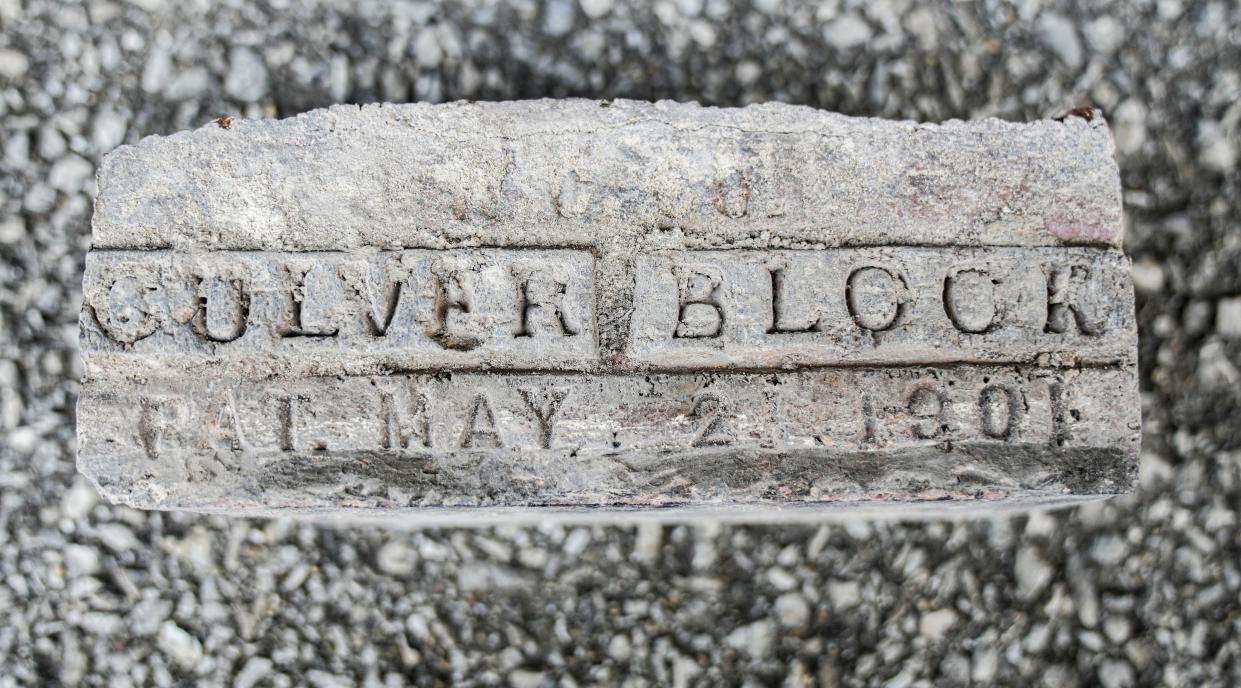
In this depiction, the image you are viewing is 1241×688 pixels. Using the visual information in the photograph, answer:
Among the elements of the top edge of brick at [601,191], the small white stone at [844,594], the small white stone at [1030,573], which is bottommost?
the small white stone at [844,594]

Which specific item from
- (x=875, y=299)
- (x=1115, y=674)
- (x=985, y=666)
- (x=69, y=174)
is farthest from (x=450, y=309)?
(x=1115, y=674)

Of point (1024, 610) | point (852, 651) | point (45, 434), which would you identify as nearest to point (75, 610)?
point (45, 434)

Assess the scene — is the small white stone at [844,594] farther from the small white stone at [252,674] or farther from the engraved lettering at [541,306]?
the small white stone at [252,674]

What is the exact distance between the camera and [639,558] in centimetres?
234

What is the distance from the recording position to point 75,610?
228cm

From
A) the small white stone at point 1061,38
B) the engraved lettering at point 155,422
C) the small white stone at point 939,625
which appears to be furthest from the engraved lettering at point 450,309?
the small white stone at point 1061,38

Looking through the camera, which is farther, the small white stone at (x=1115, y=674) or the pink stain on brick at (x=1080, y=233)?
the small white stone at (x=1115, y=674)

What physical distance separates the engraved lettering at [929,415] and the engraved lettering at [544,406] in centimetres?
63

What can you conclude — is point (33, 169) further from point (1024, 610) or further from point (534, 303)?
point (1024, 610)

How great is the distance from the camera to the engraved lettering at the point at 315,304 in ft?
5.58

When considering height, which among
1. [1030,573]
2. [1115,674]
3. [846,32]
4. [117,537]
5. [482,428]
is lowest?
[1115,674]

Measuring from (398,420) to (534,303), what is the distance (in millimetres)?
318

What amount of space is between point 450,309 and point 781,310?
59 centimetres

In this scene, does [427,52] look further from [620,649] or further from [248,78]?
[620,649]
